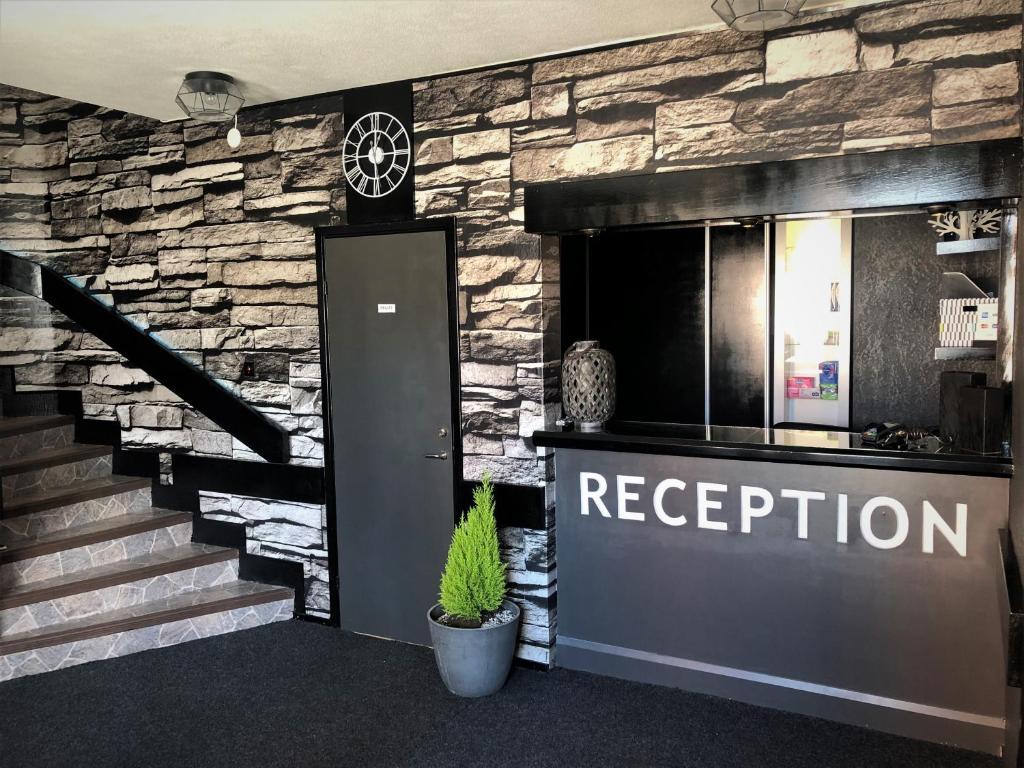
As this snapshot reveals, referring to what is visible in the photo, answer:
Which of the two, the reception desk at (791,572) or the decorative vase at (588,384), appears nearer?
the reception desk at (791,572)

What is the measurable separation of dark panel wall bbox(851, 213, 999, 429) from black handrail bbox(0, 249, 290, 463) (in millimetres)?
3250

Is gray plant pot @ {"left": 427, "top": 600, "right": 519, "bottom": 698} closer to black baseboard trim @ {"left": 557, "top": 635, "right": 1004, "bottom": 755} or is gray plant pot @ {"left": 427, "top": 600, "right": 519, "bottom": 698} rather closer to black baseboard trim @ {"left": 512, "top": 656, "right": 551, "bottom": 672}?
black baseboard trim @ {"left": 512, "top": 656, "right": 551, "bottom": 672}

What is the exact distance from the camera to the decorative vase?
3.55 metres

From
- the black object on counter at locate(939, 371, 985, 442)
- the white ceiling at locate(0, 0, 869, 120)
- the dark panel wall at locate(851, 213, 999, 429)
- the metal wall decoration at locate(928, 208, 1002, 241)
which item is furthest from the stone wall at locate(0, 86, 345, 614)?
the metal wall decoration at locate(928, 208, 1002, 241)

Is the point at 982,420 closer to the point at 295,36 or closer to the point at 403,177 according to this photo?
the point at 403,177

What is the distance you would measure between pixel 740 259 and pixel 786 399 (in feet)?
2.93

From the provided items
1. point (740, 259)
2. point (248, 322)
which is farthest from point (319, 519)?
point (740, 259)

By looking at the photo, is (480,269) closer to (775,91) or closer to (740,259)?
(775,91)

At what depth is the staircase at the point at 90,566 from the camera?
378 cm

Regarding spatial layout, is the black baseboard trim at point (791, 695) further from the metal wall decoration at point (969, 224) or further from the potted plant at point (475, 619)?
the metal wall decoration at point (969, 224)

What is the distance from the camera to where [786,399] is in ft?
16.2

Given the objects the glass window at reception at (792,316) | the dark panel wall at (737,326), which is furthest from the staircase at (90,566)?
the dark panel wall at (737,326)

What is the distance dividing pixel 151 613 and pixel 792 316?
385 centimetres

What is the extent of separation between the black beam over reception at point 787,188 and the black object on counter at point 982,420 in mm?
669
